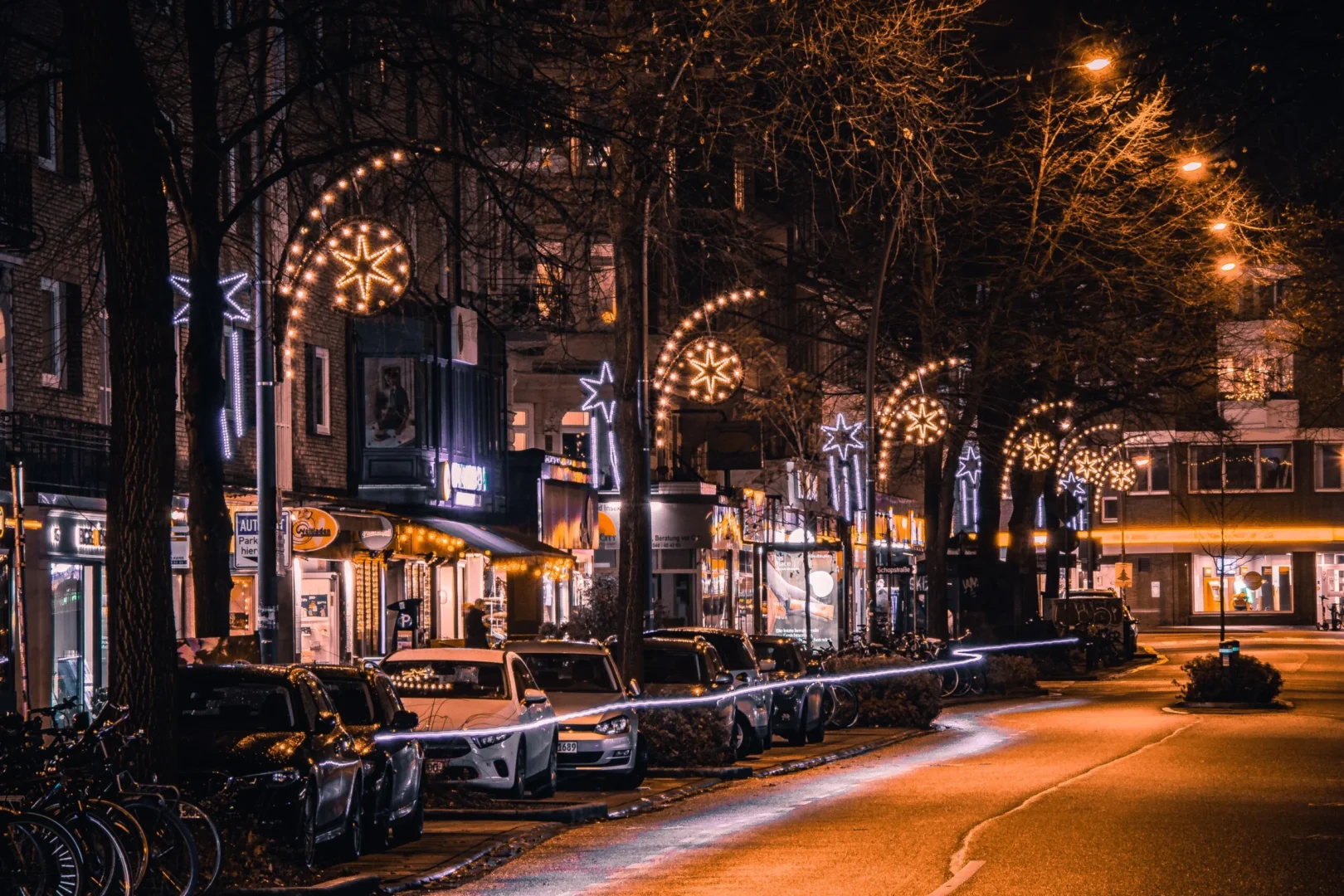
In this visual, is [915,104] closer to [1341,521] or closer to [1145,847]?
[1145,847]

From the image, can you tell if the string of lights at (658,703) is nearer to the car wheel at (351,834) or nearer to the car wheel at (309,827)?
the car wheel at (351,834)

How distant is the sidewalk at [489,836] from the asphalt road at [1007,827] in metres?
0.32

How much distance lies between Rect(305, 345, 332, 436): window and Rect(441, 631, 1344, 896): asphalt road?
12160 millimetres

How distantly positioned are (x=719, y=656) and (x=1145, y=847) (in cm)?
1275

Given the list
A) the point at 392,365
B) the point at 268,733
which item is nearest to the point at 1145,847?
the point at 268,733

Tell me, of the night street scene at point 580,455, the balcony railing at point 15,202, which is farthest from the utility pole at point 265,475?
the balcony railing at point 15,202

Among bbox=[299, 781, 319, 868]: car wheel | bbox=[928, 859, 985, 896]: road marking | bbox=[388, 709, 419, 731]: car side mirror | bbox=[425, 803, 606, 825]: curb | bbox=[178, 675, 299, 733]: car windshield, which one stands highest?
bbox=[178, 675, 299, 733]: car windshield

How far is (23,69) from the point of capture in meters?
27.0

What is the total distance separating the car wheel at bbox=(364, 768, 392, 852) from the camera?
16.8 metres

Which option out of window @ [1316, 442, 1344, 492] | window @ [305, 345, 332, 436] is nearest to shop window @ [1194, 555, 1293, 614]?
window @ [1316, 442, 1344, 492]

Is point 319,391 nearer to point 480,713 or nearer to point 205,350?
point 480,713

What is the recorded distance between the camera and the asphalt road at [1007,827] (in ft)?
48.0

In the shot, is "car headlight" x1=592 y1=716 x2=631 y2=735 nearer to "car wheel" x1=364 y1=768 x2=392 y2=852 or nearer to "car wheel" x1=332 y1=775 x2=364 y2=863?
"car wheel" x1=364 y1=768 x2=392 y2=852

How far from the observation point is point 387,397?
40000 mm
